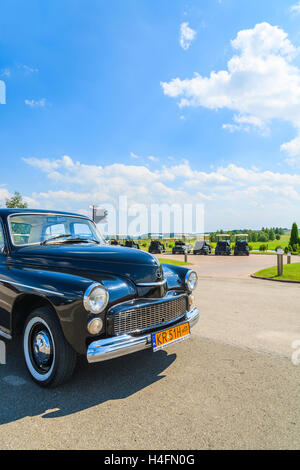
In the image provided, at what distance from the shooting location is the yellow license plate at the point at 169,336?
9.53 feet

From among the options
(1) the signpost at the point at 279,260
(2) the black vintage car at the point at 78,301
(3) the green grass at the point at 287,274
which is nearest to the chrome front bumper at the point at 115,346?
(2) the black vintage car at the point at 78,301

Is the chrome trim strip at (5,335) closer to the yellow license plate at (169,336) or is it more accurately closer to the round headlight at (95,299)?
the round headlight at (95,299)

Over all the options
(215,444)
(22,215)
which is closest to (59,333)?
(215,444)

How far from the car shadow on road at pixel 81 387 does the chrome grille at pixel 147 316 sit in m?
0.56

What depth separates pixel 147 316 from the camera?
3008 millimetres

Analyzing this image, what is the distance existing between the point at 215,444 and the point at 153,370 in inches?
51.2

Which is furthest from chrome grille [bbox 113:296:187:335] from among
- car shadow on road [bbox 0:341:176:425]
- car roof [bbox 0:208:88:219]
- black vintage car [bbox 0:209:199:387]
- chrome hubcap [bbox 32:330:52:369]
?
car roof [bbox 0:208:88:219]

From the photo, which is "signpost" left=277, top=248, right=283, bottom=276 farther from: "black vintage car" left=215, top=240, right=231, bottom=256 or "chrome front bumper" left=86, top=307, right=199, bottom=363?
"black vintage car" left=215, top=240, right=231, bottom=256

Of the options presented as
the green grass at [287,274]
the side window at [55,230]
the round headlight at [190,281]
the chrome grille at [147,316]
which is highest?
the side window at [55,230]

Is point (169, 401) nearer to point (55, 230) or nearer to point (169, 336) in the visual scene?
point (169, 336)

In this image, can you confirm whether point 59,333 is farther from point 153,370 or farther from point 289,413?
point 289,413

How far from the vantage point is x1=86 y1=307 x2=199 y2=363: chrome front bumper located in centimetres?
254

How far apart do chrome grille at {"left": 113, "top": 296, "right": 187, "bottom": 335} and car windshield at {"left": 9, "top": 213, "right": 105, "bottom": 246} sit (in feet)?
5.23
